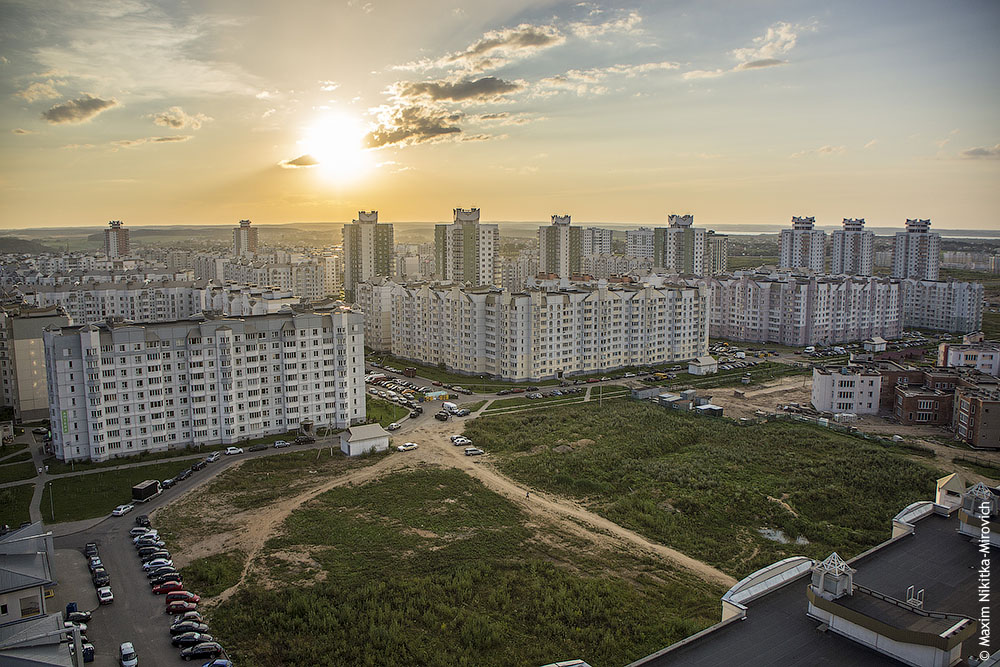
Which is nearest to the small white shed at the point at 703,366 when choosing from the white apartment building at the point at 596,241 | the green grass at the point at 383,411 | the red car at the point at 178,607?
the green grass at the point at 383,411

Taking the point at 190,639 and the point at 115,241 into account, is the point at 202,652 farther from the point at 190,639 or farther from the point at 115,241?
the point at 115,241

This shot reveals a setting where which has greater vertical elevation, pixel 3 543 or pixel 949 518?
pixel 949 518

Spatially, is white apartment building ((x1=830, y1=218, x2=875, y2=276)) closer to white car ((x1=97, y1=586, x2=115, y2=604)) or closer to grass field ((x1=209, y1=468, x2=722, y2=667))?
grass field ((x1=209, y1=468, x2=722, y2=667))

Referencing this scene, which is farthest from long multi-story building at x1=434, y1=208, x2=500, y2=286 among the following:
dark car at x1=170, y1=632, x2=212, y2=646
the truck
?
dark car at x1=170, y1=632, x2=212, y2=646

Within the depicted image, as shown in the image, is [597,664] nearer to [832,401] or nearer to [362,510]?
[362,510]

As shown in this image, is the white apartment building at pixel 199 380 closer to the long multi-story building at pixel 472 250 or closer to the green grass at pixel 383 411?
the green grass at pixel 383 411

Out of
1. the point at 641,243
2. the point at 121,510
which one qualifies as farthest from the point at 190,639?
the point at 641,243

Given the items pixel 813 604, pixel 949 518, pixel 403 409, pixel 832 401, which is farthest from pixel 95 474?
pixel 832 401
